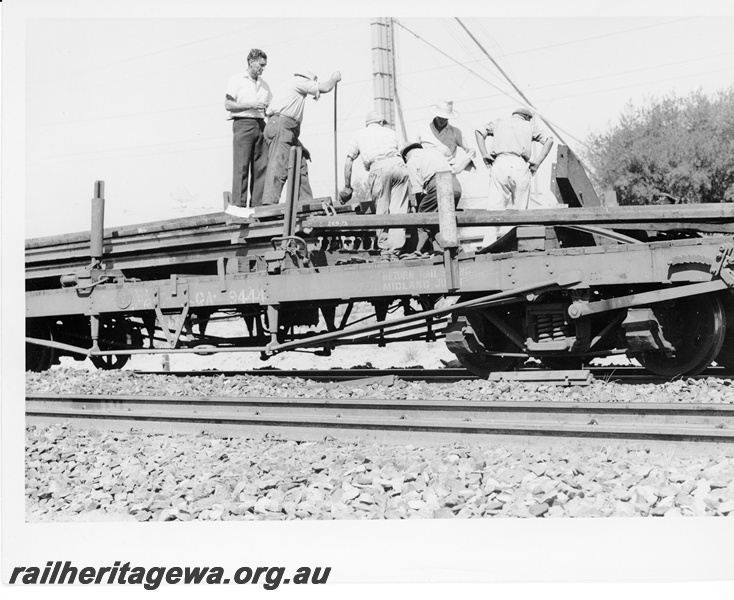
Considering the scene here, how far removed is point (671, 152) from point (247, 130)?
74.9 feet

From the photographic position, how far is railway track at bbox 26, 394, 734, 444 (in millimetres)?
5289

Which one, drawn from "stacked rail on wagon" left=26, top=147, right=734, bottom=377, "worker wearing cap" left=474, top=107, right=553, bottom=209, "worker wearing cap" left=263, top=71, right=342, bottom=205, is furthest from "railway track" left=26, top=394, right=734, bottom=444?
"worker wearing cap" left=474, top=107, right=553, bottom=209

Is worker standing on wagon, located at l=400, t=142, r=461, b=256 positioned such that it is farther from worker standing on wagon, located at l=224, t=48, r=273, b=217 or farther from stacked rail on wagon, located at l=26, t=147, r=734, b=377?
worker standing on wagon, located at l=224, t=48, r=273, b=217

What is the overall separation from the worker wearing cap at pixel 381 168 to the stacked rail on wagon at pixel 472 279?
0.23 metres

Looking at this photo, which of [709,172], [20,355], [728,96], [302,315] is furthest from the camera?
[728,96]

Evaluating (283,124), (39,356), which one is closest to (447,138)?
(283,124)

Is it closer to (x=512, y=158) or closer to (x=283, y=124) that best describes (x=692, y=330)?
(x=512, y=158)

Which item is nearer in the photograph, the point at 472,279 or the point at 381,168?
the point at 472,279

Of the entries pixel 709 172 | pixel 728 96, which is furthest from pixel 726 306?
pixel 728 96

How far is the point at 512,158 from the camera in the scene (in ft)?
29.2

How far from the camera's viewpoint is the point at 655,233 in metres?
7.50

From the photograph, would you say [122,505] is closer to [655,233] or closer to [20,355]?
[20,355]

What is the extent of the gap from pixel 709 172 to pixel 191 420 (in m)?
24.6

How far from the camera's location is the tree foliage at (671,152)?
2711cm
